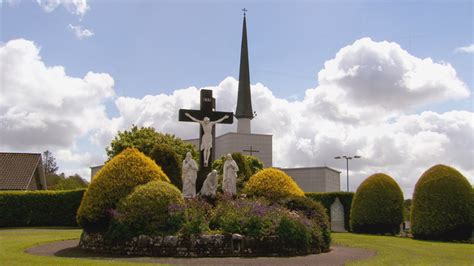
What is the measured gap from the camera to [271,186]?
19.7 meters

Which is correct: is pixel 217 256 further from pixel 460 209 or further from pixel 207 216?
pixel 460 209

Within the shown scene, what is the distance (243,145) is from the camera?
55938 millimetres

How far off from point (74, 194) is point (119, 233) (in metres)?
15.8

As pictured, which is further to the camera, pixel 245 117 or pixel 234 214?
pixel 245 117

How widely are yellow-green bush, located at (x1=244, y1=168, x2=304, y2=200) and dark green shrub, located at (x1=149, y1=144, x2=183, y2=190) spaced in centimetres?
538

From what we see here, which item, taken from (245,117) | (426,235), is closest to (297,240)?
(426,235)

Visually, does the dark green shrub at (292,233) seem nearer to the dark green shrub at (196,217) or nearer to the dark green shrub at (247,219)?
the dark green shrub at (247,219)

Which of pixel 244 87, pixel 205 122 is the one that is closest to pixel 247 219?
pixel 205 122

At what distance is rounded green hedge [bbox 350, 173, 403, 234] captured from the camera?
25172 mm

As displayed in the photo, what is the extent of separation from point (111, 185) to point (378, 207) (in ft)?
50.0

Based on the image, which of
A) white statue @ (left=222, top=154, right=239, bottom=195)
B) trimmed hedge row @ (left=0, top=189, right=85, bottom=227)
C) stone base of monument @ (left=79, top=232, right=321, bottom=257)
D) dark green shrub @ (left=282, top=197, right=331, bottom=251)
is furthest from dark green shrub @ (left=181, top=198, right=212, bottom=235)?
trimmed hedge row @ (left=0, top=189, right=85, bottom=227)

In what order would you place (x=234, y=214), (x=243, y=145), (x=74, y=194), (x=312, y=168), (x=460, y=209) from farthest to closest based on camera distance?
(x=243, y=145), (x=312, y=168), (x=74, y=194), (x=460, y=209), (x=234, y=214)

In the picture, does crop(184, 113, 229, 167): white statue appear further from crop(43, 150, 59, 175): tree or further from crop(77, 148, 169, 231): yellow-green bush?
crop(43, 150, 59, 175): tree

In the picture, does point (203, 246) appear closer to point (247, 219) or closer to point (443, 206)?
point (247, 219)
